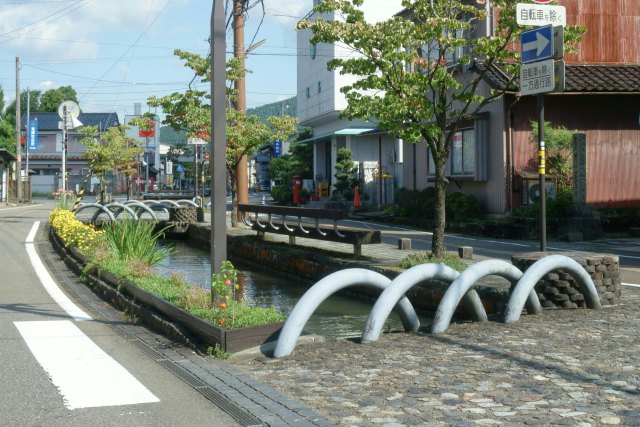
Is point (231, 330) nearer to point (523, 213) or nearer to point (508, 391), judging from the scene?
point (508, 391)

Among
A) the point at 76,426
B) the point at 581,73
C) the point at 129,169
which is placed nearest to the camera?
the point at 76,426

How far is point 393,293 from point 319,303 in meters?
0.84

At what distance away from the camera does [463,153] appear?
24.9 m

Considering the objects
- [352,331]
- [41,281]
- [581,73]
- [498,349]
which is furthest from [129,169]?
[498,349]

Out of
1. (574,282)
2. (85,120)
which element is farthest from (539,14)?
(85,120)

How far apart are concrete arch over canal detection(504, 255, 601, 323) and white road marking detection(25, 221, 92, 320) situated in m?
4.94

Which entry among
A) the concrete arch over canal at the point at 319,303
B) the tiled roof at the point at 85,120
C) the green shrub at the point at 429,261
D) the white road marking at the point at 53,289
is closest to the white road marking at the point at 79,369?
the white road marking at the point at 53,289

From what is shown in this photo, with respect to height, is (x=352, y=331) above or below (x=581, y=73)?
below

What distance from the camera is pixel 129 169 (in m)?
45.9

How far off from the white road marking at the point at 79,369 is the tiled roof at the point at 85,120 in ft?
248

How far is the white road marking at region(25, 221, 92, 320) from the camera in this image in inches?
395

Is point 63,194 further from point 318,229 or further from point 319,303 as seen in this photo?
point 319,303

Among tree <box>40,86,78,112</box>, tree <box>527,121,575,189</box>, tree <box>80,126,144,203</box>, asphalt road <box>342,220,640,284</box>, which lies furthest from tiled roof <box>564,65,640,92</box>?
tree <box>40,86,78,112</box>

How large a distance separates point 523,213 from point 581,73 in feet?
15.5
